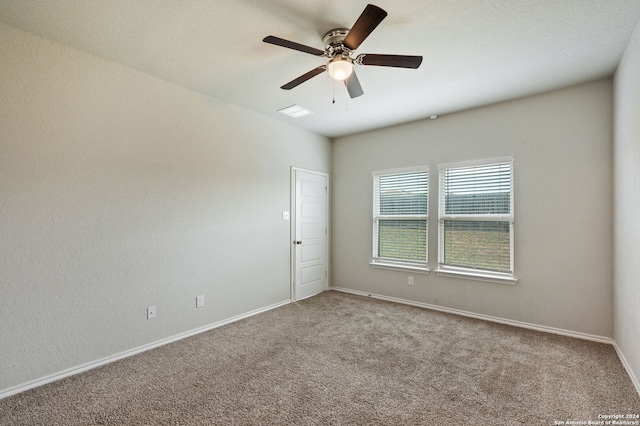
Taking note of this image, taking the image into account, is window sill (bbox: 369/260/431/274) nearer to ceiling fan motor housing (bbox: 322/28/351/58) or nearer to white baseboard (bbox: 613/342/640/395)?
white baseboard (bbox: 613/342/640/395)

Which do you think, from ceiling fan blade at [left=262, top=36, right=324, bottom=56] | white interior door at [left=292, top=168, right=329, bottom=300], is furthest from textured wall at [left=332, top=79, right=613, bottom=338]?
ceiling fan blade at [left=262, top=36, right=324, bottom=56]

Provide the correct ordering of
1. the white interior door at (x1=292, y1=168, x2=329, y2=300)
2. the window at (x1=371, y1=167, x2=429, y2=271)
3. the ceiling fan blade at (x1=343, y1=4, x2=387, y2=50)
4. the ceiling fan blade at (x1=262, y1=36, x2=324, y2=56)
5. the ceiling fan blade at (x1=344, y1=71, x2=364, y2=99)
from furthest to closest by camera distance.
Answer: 1. the white interior door at (x1=292, y1=168, x2=329, y2=300)
2. the window at (x1=371, y1=167, x2=429, y2=271)
3. the ceiling fan blade at (x1=344, y1=71, x2=364, y2=99)
4. the ceiling fan blade at (x1=262, y1=36, x2=324, y2=56)
5. the ceiling fan blade at (x1=343, y1=4, x2=387, y2=50)

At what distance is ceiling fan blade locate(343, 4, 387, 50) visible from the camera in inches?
66.9

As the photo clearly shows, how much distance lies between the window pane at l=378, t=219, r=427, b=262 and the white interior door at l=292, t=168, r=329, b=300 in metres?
1.01

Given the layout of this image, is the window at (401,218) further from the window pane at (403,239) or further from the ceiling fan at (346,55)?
the ceiling fan at (346,55)

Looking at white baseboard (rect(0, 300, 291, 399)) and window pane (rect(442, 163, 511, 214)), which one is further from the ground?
window pane (rect(442, 163, 511, 214))

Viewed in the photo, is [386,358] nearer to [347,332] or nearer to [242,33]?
[347,332]

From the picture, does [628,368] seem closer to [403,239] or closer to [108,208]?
[403,239]

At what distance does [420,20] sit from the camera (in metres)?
2.19

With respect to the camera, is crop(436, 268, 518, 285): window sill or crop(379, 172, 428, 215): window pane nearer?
crop(436, 268, 518, 285): window sill

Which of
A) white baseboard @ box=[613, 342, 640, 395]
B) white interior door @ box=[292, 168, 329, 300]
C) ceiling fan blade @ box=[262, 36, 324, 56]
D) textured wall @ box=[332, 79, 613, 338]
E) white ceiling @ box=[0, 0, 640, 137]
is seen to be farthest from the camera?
white interior door @ box=[292, 168, 329, 300]

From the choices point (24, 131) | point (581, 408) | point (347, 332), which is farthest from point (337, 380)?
point (24, 131)

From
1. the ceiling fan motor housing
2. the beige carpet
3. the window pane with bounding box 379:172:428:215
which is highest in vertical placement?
the ceiling fan motor housing

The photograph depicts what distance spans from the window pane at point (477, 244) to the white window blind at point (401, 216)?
0.37 meters
